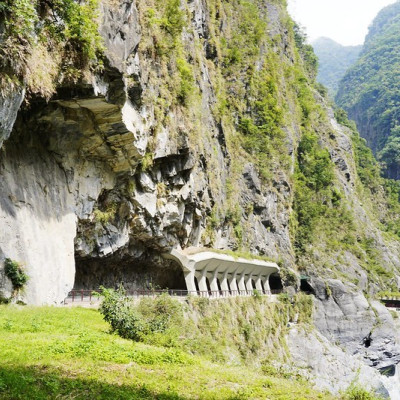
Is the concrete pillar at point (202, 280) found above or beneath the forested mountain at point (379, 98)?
beneath

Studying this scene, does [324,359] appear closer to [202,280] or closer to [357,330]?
[357,330]

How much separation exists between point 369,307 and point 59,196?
1535 inches

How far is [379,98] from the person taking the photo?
11138 cm

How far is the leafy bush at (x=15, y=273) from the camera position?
47.7 ft

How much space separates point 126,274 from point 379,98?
101m

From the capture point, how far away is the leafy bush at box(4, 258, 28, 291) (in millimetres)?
14534

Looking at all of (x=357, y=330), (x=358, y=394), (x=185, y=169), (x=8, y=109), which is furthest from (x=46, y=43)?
(x=357, y=330)

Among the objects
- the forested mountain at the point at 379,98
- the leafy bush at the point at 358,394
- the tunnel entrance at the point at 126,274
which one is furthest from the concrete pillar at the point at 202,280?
the forested mountain at the point at 379,98

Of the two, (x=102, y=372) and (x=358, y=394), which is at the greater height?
(x=102, y=372)

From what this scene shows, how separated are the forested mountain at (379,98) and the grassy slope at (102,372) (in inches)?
3757

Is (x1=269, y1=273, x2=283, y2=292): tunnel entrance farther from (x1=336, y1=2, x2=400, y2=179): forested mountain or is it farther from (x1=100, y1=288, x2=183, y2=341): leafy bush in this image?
(x1=336, y1=2, x2=400, y2=179): forested mountain

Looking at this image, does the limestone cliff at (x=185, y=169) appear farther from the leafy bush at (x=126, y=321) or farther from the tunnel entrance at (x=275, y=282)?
the leafy bush at (x=126, y=321)

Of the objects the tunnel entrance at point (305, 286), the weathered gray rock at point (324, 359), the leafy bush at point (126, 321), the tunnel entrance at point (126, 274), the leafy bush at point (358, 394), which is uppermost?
the tunnel entrance at point (126, 274)

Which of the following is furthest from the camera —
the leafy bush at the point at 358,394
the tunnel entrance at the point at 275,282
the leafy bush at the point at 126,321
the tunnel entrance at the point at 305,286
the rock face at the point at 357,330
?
the tunnel entrance at the point at 305,286
